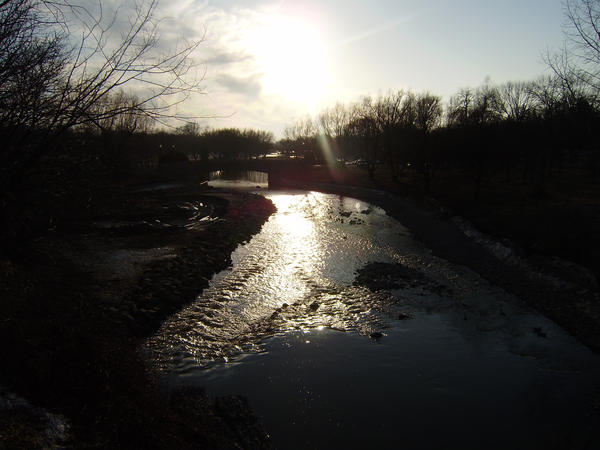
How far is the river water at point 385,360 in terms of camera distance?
289 inches

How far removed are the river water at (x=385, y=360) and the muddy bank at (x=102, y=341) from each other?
37.0 inches

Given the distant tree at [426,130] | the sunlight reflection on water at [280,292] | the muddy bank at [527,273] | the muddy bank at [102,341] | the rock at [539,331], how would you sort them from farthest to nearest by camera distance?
the distant tree at [426,130], the muddy bank at [527,273], the rock at [539,331], the sunlight reflection on water at [280,292], the muddy bank at [102,341]

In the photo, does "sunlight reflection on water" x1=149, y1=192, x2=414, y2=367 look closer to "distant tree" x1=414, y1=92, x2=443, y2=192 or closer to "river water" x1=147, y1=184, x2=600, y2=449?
"river water" x1=147, y1=184, x2=600, y2=449

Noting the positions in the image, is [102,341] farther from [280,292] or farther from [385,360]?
[280,292]

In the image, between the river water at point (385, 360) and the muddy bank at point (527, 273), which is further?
the muddy bank at point (527, 273)

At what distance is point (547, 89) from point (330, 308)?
3323 centimetres

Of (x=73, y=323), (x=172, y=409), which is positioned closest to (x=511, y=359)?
(x=172, y=409)

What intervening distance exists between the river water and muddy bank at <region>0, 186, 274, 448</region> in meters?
0.94

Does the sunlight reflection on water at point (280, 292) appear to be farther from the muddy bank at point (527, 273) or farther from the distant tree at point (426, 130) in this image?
the distant tree at point (426, 130)

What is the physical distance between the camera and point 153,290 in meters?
13.1

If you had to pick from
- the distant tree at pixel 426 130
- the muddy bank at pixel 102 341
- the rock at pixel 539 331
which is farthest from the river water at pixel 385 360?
the distant tree at pixel 426 130

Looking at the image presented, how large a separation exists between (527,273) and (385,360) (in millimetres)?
10713

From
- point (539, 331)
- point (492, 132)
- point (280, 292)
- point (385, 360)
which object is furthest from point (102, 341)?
point (492, 132)

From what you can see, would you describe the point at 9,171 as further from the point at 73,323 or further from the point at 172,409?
the point at 73,323
